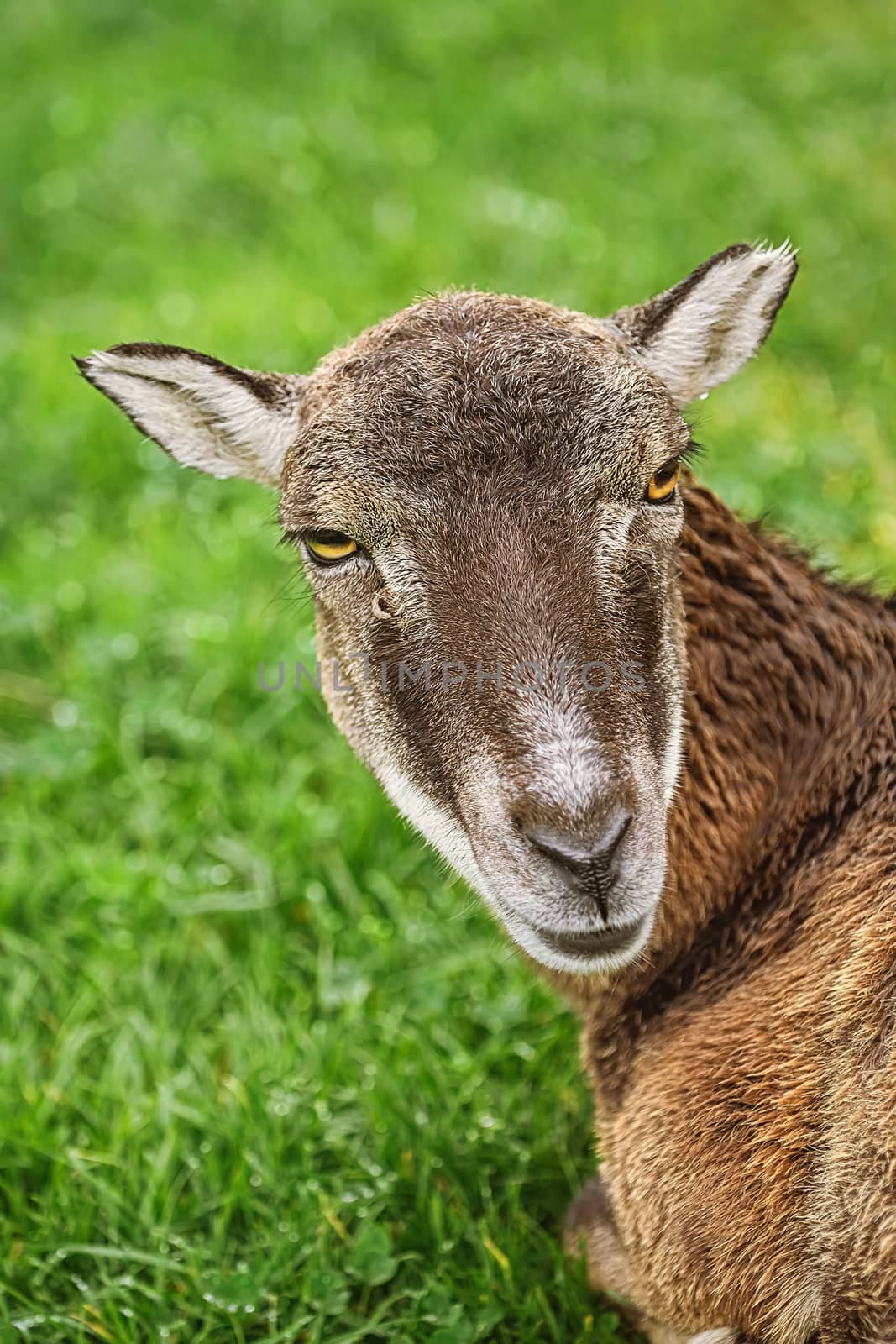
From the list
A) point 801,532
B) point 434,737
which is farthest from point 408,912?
point 801,532

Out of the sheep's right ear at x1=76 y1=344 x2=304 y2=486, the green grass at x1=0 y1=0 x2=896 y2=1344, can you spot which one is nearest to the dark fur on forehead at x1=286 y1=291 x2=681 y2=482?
the sheep's right ear at x1=76 y1=344 x2=304 y2=486

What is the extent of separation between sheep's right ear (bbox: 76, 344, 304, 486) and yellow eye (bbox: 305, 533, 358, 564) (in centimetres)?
52

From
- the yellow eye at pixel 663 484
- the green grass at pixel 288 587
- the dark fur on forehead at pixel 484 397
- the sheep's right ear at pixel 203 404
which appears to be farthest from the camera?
the green grass at pixel 288 587

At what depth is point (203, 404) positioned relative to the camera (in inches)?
166

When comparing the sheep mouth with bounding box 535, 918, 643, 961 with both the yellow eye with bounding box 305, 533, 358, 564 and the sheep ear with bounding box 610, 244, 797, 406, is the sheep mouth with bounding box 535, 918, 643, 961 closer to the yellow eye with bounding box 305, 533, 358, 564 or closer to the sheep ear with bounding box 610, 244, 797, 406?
the yellow eye with bounding box 305, 533, 358, 564

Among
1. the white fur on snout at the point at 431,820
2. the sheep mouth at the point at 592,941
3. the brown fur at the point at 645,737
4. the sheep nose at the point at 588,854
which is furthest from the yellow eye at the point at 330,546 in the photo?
the sheep mouth at the point at 592,941

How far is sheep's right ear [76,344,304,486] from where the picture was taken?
13.4 feet

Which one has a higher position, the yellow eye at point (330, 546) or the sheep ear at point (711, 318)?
the sheep ear at point (711, 318)

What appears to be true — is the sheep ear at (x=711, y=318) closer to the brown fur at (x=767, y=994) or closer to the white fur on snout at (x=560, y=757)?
the brown fur at (x=767, y=994)

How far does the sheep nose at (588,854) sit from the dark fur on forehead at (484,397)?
1.02m

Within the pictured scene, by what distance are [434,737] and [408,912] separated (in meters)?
2.21

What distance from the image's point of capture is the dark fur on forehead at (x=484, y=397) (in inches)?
139

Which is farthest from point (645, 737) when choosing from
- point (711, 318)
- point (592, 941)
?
point (711, 318)

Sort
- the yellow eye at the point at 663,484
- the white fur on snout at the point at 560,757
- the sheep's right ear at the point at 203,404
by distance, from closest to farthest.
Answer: the white fur on snout at the point at 560,757
the yellow eye at the point at 663,484
the sheep's right ear at the point at 203,404
